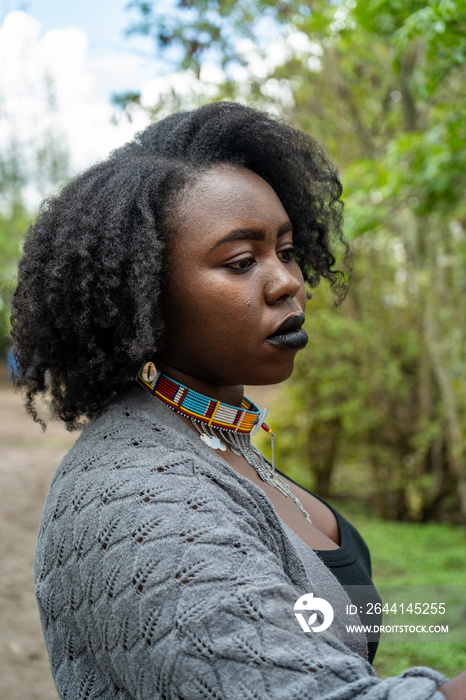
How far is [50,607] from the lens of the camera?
137 centimetres

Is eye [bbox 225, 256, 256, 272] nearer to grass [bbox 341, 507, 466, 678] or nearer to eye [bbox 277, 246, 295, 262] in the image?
eye [bbox 277, 246, 295, 262]

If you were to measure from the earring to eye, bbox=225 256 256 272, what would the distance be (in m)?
0.31

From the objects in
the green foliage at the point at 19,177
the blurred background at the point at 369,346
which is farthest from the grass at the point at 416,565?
the green foliage at the point at 19,177

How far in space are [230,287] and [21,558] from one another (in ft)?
16.6

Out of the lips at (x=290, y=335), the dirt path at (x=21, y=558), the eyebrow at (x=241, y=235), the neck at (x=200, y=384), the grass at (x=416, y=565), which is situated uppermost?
the eyebrow at (x=241, y=235)

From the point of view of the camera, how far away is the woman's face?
151cm

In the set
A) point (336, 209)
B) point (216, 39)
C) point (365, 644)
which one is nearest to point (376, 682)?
point (365, 644)

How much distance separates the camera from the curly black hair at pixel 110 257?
59.2 inches

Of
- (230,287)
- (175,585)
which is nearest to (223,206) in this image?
(230,287)

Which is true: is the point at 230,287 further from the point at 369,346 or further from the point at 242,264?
the point at 369,346

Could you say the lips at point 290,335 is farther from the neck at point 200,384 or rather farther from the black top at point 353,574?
the black top at point 353,574

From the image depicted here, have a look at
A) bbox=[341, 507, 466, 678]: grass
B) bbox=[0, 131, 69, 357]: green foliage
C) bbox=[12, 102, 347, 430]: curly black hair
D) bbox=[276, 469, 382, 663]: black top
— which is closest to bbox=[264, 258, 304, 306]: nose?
bbox=[12, 102, 347, 430]: curly black hair

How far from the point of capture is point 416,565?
5988mm

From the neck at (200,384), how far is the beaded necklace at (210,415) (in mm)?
24
